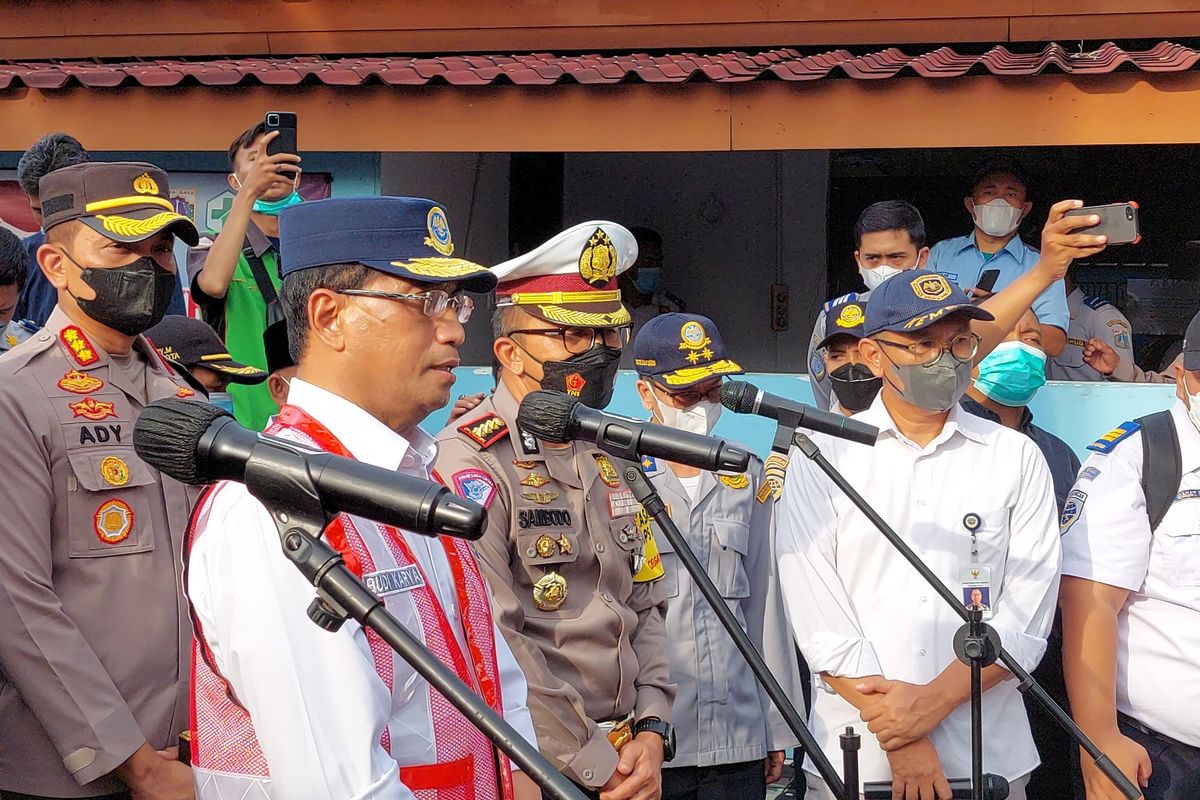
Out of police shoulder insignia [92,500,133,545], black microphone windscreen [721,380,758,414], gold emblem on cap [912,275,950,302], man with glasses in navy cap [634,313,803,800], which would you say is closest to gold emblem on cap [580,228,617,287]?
black microphone windscreen [721,380,758,414]

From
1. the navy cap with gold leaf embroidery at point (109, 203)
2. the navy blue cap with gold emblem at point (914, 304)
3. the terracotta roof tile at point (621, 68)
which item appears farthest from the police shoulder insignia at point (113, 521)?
the terracotta roof tile at point (621, 68)

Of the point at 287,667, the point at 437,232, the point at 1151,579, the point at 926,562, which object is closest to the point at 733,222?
the point at 1151,579

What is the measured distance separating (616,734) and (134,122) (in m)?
5.38

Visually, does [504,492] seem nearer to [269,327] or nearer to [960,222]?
[269,327]

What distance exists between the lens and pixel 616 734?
11.6ft

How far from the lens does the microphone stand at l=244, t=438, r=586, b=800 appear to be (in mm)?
1865

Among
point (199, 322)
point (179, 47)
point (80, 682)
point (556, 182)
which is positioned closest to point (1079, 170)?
point (556, 182)

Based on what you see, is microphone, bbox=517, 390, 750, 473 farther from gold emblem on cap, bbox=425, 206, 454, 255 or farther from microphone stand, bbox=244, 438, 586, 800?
microphone stand, bbox=244, 438, 586, 800

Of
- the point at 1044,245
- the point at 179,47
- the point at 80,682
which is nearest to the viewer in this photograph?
the point at 80,682

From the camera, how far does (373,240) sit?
2541 millimetres

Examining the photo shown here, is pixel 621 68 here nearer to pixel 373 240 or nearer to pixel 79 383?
pixel 79 383

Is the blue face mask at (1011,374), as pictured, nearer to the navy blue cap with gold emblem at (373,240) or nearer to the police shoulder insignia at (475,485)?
the police shoulder insignia at (475,485)

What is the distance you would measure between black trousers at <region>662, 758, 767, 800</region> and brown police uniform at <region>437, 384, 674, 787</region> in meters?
0.65

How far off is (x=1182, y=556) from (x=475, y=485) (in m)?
2.33
